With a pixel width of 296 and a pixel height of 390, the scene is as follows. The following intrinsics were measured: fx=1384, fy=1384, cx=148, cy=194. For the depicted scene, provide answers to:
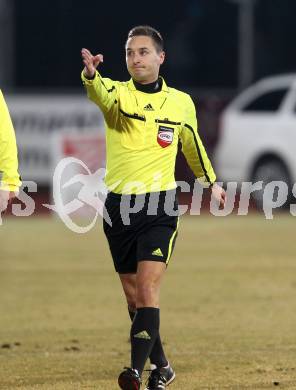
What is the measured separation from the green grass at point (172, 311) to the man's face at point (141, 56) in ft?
6.13

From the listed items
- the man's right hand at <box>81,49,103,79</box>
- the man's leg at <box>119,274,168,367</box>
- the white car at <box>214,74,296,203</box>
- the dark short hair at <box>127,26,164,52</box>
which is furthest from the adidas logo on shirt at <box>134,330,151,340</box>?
the white car at <box>214,74,296,203</box>

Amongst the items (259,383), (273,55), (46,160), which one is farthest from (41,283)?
(273,55)

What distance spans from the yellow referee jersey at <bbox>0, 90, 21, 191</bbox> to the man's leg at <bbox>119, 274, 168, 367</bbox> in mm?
891

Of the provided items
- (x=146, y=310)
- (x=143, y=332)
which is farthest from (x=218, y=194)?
(x=143, y=332)

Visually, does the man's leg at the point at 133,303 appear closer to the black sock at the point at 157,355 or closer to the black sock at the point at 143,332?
the black sock at the point at 157,355

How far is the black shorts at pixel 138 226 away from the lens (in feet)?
26.2

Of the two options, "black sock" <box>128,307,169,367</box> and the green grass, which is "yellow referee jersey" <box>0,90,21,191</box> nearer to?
"black sock" <box>128,307,169,367</box>

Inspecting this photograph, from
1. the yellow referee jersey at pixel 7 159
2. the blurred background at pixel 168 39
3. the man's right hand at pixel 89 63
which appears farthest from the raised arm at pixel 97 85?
the blurred background at pixel 168 39

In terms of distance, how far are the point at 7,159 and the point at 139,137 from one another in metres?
0.80

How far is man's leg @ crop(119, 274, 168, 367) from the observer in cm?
812

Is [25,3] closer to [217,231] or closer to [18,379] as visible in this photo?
[217,231]

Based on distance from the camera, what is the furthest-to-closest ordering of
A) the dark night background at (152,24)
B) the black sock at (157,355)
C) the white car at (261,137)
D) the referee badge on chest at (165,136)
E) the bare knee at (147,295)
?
the dark night background at (152,24) → the white car at (261,137) → the black sock at (157,355) → the referee badge on chest at (165,136) → the bare knee at (147,295)

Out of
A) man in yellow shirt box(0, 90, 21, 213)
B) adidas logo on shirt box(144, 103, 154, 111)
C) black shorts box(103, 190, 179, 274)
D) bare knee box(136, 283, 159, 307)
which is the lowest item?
bare knee box(136, 283, 159, 307)

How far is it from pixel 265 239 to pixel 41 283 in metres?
5.07
